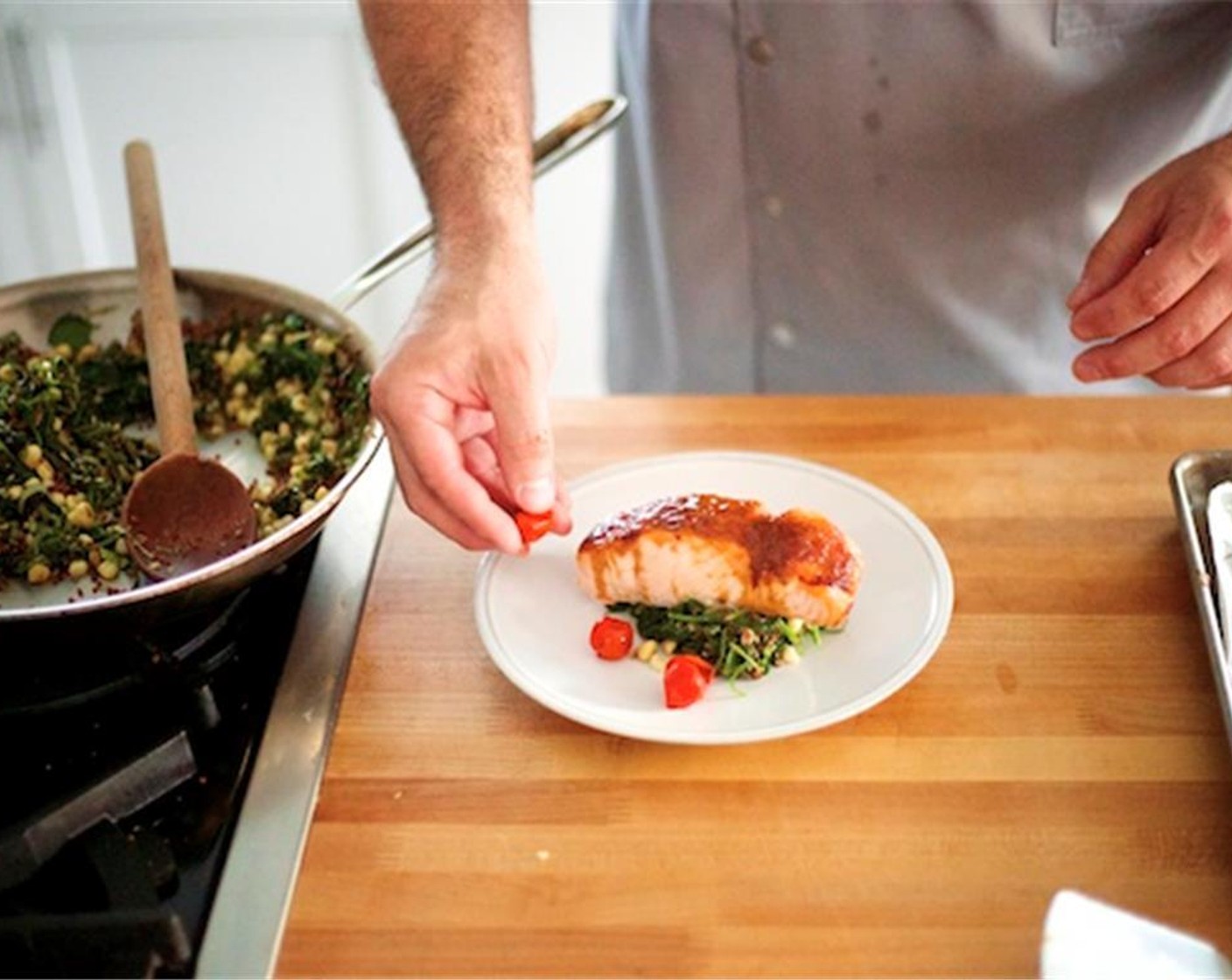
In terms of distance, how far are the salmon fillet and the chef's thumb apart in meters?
0.09

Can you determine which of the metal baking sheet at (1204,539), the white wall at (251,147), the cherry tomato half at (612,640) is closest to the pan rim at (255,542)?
the cherry tomato half at (612,640)

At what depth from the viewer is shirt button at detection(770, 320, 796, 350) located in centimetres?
187

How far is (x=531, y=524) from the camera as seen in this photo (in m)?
1.21

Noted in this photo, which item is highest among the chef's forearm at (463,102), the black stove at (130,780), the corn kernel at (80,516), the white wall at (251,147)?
the chef's forearm at (463,102)

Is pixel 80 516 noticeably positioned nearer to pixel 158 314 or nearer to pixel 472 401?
pixel 158 314

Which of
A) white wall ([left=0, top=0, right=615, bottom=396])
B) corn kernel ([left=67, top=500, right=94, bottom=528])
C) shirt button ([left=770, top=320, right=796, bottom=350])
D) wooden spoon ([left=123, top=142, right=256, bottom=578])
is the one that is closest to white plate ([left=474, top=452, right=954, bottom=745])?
wooden spoon ([left=123, top=142, right=256, bottom=578])

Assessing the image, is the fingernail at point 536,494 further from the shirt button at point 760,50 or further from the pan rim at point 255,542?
the shirt button at point 760,50

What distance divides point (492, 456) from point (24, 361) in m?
0.52

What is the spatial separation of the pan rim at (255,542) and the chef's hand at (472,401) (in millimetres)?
74

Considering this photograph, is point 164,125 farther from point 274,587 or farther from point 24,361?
point 274,587

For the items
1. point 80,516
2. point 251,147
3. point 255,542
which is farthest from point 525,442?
point 251,147

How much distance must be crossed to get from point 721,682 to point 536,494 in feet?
0.66

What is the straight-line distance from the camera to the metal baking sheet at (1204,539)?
107 cm

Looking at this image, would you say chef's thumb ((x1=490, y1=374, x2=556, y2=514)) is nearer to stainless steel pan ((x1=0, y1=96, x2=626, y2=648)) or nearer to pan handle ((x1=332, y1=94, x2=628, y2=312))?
stainless steel pan ((x1=0, y1=96, x2=626, y2=648))
